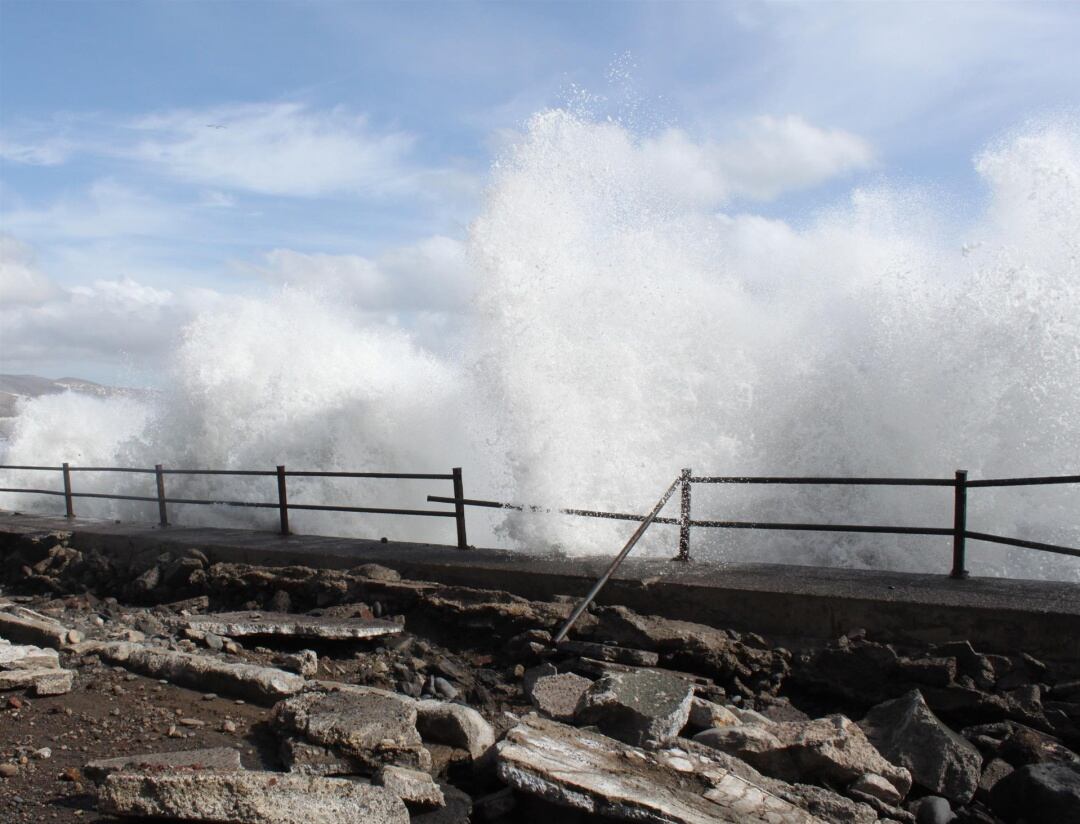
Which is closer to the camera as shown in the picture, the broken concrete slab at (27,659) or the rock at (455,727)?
the rock at (455,727)

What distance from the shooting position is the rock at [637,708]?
3.93 meters

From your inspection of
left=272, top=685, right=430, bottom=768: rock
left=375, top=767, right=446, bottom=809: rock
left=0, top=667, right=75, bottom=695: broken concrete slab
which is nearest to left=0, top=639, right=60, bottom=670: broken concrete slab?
left=0, top=667, right=75, bottom=695: broken concrete slab

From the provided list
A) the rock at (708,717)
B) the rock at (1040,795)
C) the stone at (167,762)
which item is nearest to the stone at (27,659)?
the stone at (167,762)

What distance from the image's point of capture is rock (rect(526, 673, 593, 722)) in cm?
448

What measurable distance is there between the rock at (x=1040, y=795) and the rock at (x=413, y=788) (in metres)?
2.35

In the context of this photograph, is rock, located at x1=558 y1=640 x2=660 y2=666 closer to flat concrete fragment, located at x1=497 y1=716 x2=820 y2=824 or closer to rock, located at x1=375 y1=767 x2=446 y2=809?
flat concrete fragment, located at x1=497 y1=716 x2=820 y2=824

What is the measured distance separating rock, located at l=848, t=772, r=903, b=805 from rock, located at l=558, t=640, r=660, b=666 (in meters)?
1.52

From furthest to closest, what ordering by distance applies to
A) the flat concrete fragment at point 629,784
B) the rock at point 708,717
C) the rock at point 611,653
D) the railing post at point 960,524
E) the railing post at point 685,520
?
the railing post at point 685,520
the railing post at point 960,524
the rock at point 611,653
the rock at point 708,717
the flat concrete fragment at point 629,784

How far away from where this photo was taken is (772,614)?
5359 mm

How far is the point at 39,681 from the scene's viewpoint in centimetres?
491

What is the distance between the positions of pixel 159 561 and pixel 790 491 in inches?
299

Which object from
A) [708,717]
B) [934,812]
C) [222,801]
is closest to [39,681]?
[222,801]

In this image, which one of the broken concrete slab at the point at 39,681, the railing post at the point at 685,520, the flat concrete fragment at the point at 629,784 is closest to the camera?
the flat concrete fragment at the point at 629,784

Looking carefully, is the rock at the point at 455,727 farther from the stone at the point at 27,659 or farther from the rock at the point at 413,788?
the stone at the point at 27,659
